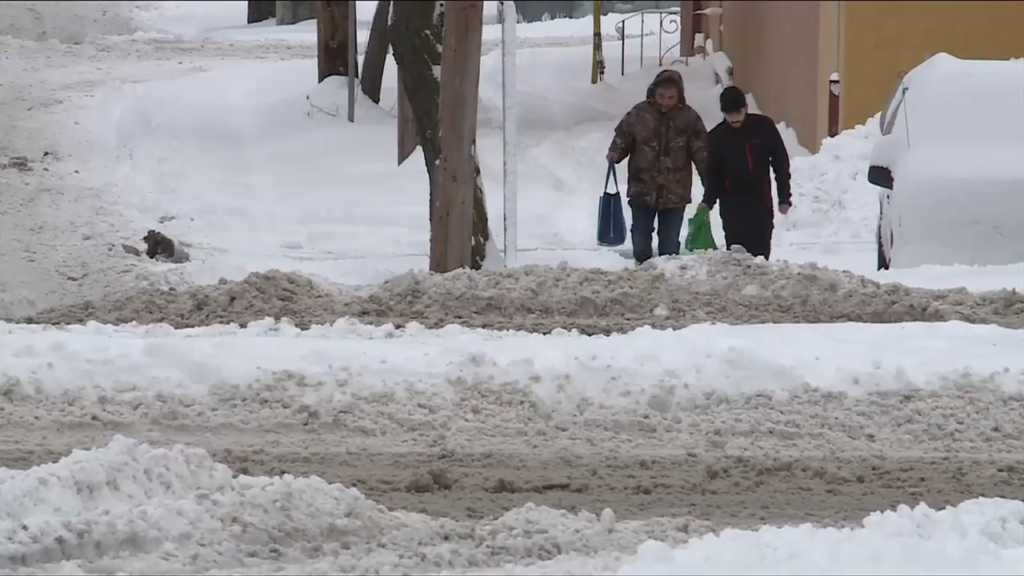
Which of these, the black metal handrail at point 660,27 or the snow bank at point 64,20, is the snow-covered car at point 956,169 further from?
the snow bank at point 64,20

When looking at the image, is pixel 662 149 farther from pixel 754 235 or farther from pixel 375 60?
pixel 375 60

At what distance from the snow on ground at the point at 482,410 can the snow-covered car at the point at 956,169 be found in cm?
37

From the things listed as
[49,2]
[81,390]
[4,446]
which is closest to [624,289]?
Result: [81,390]

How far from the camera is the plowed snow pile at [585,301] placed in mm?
7238

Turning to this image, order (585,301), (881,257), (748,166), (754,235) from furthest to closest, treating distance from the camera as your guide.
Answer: (881,257), (754,235), (748,166), (585,301)

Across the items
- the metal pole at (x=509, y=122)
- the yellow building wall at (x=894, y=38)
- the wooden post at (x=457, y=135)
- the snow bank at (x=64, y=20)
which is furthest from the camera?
the snow bank at (x=64, y=20)

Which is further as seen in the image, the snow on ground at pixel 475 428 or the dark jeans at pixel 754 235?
the dark jeans at pixel 754 235

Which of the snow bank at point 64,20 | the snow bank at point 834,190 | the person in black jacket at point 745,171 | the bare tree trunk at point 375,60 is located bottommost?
the snow bank at point 834,190

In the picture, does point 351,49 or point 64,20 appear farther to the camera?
point 64,20

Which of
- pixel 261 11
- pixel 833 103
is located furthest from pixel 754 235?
pixel 261 11

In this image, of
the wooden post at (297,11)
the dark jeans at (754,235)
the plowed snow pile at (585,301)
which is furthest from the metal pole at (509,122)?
the wooden post at (297,11)

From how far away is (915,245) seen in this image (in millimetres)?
8594

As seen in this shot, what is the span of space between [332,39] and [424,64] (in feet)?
10.4

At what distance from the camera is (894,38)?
11875 mm
